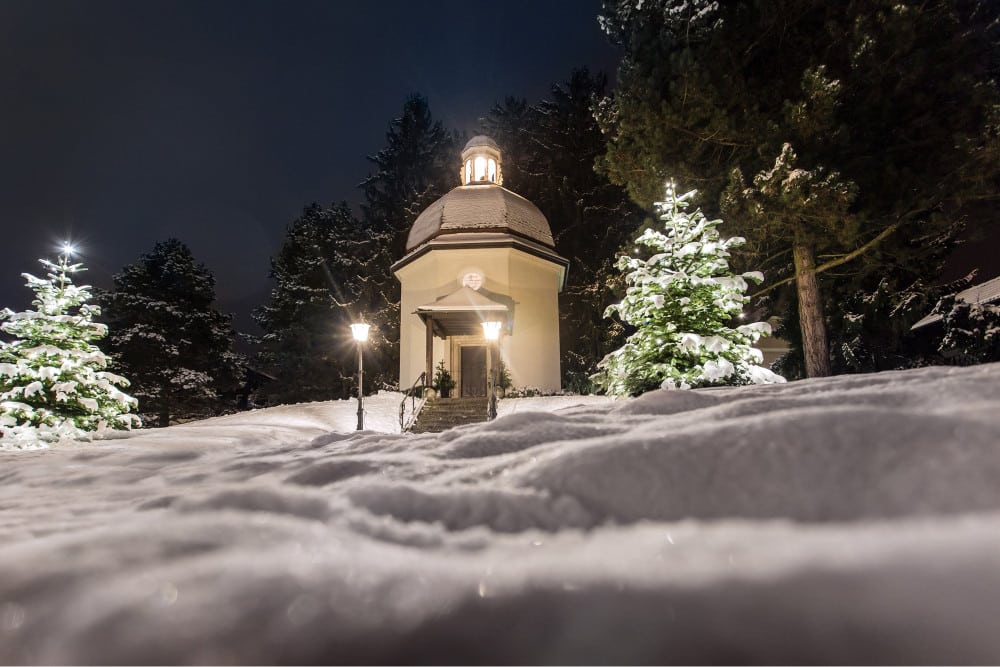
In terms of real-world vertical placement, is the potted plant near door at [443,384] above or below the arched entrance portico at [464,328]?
below

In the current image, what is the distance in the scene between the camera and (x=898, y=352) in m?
15.0

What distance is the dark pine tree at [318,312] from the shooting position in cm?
2747

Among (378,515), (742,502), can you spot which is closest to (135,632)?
(378,515)

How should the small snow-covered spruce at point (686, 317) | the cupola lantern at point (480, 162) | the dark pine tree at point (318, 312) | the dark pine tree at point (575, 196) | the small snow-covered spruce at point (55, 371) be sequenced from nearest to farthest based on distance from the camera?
1. the small snow-covered spruce at point (686, 317)
2. the small snow-covered spruce at point (55, 371)
3. the cupola lantern at point (480, 162)
4. the dark pine tree at point (575, 196)
5. the dark pine tree at point (318, 312)

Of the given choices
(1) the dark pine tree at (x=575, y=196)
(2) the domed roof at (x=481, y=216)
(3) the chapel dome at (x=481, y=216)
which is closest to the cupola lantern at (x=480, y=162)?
(3) the chapel dome at (x=481, y=216)

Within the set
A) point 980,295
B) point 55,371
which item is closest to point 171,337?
point 55,371

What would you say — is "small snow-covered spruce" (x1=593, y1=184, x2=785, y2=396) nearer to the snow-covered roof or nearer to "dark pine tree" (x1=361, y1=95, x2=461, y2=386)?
the snow-covered roof

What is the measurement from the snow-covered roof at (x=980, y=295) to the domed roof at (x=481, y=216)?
13177 millimetres

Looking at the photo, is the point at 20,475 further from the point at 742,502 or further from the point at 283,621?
the point at 742,502

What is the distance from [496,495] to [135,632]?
88 cm

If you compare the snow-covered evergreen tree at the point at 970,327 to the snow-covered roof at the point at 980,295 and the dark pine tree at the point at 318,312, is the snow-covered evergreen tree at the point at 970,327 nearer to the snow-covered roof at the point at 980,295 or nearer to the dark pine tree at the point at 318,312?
the snow-covered roof at the point at 980,295

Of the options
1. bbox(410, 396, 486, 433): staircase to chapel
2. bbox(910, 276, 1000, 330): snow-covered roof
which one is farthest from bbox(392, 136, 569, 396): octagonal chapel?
bbox(910, 276, 1000, 330): snow-covered roof

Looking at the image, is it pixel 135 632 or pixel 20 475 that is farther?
pixel 20 475

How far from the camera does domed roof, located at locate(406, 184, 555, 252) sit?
18422mm
